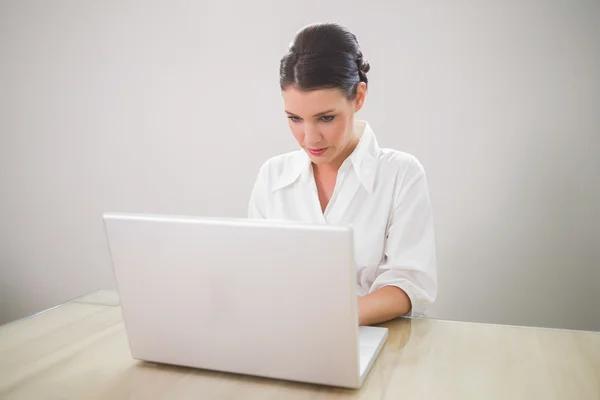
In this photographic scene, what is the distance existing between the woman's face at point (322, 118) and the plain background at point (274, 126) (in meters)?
0.84

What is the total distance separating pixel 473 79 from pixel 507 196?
0.51 meters

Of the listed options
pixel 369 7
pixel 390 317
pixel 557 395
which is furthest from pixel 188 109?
pixel 557 395

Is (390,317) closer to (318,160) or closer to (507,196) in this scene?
(318,160)

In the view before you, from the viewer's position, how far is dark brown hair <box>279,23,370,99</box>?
1.49 metres

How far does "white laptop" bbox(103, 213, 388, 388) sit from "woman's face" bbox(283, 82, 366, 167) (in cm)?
66

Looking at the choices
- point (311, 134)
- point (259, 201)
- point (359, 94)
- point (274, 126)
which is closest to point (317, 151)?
point (311, 134)

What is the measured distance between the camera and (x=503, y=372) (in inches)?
38.9

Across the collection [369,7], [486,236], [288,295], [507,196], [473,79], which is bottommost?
[486,236]

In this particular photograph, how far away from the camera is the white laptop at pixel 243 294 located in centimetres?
89

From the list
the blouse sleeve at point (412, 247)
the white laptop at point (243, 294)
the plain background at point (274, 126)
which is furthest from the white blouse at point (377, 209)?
the plain background at point (274, 126)

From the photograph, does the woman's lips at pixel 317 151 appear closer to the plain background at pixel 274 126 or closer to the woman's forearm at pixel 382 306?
the woman's forearm at pixel 382 306

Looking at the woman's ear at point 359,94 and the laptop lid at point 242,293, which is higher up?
the woman's ear at point 359,94

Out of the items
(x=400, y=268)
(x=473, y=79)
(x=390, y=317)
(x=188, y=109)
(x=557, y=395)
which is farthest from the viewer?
(x=188, y=109)

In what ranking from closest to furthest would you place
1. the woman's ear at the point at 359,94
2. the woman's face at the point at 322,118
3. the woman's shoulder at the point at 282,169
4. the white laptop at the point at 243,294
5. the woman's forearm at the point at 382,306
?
the white laptop at the point at 243,294
the woman's forearm at the point at 382,306
the woman's face at the point at 322,118
the woman's ear at the point at 359,94
the woman's shoulder at the point at 282,169
